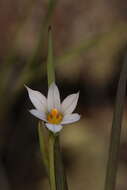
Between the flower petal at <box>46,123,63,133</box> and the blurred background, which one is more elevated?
the flower petal at <box>46,123,63,133</box>

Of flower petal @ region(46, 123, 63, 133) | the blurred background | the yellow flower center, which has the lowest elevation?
the blurred background

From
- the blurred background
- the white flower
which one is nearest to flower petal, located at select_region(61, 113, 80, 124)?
the white flower

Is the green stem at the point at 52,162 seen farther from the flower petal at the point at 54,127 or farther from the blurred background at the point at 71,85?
the blurred background at the point at 71,85

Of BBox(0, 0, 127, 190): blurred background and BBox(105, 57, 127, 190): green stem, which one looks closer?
BBox(105, 57, 127, 190): green stem

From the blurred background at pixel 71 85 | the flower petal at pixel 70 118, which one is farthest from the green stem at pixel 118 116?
the blurred background at pixel 71 85

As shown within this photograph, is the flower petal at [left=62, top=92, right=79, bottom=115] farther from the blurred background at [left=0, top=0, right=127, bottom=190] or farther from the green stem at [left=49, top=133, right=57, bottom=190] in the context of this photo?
the blurred background at [left=0, top=0, right=127, bottom=190]
